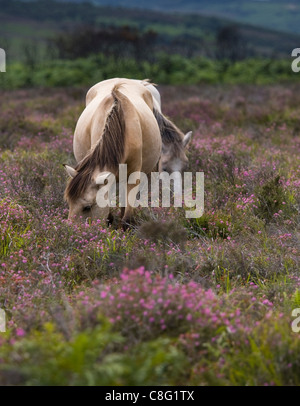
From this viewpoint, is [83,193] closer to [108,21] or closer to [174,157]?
[174,157]

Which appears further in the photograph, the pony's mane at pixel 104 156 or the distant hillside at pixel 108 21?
the distant hillside at pixel 108 21

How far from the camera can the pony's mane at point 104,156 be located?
15.9 ft

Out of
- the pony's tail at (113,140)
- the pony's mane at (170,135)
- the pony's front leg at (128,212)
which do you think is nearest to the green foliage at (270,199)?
the pony's front leg at (128,212)

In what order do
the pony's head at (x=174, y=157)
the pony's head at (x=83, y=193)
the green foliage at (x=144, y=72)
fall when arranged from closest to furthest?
the pony's head at (x=83, y=193) < the pony's head at (x=174, y=157) < the green foliage at (x=144, y=72)

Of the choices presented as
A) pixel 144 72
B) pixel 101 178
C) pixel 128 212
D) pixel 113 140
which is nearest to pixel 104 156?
pixel 113 140

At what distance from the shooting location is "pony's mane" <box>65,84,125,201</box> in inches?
191

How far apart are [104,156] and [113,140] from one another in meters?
0.20

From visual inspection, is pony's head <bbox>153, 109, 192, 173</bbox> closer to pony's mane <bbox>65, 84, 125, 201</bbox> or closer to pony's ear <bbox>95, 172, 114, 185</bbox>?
pony's mane <bbox>65, 84, 125, 201</bbox>

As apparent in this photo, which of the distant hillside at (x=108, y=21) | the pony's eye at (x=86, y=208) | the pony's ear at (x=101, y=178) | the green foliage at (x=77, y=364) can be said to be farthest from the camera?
the distant hillside at (x=108, y=21)

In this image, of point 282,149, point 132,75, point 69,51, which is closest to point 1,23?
point 69,51

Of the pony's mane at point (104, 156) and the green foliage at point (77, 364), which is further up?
the pony's mane at point (104, 156)

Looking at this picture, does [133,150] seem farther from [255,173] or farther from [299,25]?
[299,25]

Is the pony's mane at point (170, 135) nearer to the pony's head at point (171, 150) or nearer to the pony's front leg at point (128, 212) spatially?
the pony's head at point (171, 150)

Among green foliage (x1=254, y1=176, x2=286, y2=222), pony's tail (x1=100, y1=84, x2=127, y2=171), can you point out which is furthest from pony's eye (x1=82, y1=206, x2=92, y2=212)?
green foliage (x1=254, y1=176, x2=286, y2=222)
